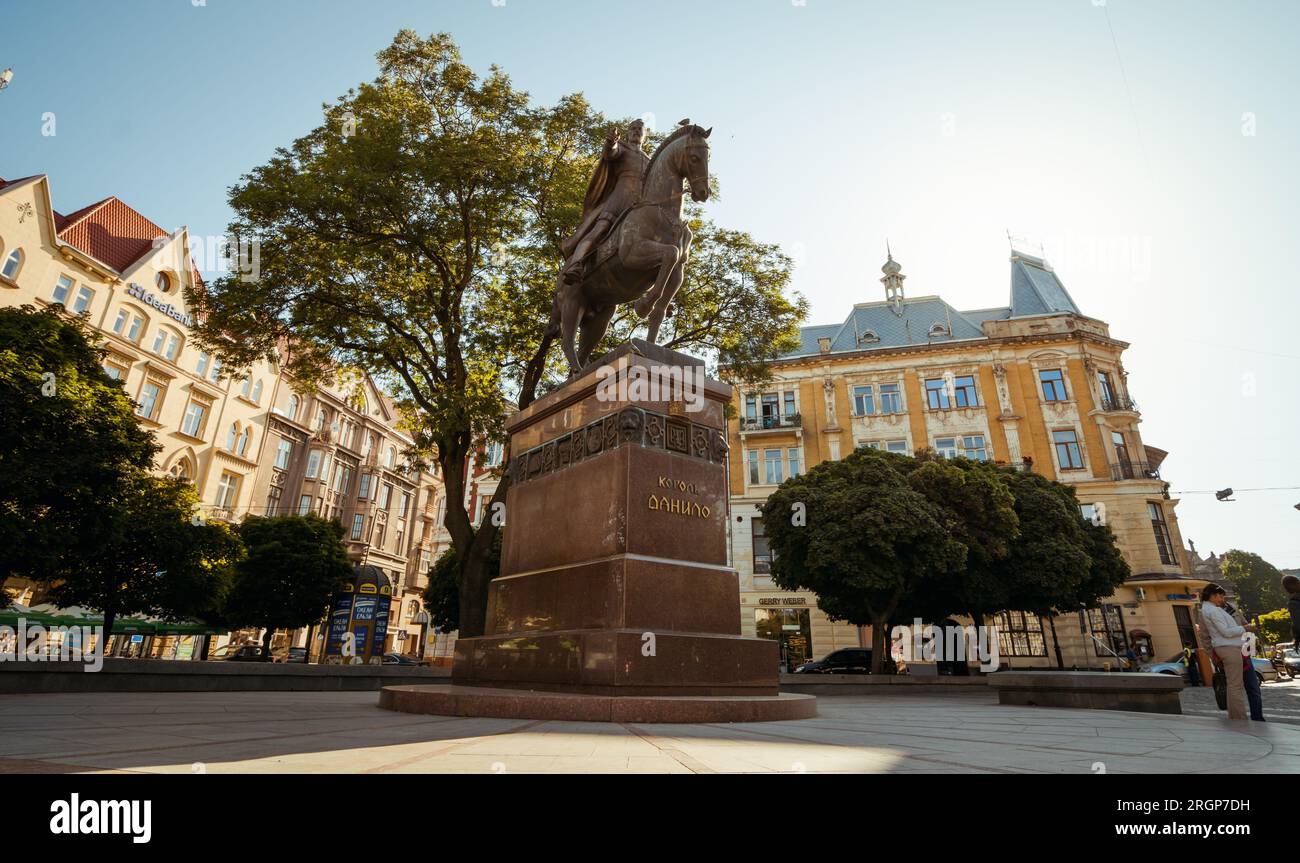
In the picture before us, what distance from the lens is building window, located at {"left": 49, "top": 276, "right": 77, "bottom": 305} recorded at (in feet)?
102

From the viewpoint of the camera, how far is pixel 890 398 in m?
41.9

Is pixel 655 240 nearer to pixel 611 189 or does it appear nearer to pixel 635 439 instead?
pixel 611 189

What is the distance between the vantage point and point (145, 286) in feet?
119

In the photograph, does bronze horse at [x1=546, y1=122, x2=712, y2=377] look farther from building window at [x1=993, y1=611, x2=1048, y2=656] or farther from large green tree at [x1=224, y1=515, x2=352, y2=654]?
building window at [x1=993, y1=611, x2=1048, y2=656]

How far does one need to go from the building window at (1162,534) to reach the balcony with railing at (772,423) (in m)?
20.3

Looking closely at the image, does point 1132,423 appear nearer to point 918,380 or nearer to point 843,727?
point 918,380

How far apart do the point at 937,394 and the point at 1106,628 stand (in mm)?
15775

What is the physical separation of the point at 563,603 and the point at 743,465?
3609 cm

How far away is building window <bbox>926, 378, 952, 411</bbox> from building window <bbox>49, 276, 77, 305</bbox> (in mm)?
46942

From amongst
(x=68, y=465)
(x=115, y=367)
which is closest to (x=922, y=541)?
(x=68, y=465)

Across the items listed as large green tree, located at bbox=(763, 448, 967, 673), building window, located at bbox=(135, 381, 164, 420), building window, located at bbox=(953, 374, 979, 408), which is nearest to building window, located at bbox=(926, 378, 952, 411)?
building window, located at bbox=(953, 374, 979, 408)

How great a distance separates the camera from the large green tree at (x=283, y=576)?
28469 mm
